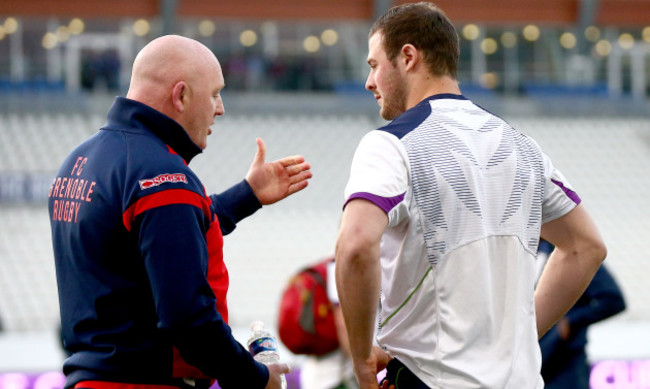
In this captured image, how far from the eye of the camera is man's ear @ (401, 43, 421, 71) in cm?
239

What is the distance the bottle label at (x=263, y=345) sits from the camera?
8.25 feet

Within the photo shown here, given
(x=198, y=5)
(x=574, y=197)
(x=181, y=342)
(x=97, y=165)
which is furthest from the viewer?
(x=198, y=5)

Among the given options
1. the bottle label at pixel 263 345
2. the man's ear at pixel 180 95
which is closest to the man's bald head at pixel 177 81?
the man's ear at pixel 180 95

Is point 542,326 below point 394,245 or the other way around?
below

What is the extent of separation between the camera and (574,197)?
2.54m

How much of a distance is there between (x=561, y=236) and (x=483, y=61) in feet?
60.1

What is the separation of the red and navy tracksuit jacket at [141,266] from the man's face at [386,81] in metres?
0.56

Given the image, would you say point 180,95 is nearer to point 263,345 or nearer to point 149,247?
point 149,247

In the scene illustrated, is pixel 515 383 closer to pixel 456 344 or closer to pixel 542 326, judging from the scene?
pixel 456 344

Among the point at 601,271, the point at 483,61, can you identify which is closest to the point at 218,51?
the point at 483,61

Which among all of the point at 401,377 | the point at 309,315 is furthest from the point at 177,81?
the point at 309,315

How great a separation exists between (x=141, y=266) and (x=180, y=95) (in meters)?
0.46

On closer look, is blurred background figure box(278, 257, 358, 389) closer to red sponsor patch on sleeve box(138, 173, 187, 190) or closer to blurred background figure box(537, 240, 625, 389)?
blurred background figure box(537, 240, 625, 389)

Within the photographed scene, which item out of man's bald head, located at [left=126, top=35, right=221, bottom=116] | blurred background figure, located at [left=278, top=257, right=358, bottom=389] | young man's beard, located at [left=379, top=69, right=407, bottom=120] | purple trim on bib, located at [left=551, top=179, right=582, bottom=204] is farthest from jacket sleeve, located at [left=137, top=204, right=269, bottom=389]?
blurred background figure, located at [left=278, top=257, right=358, bottom=389]
